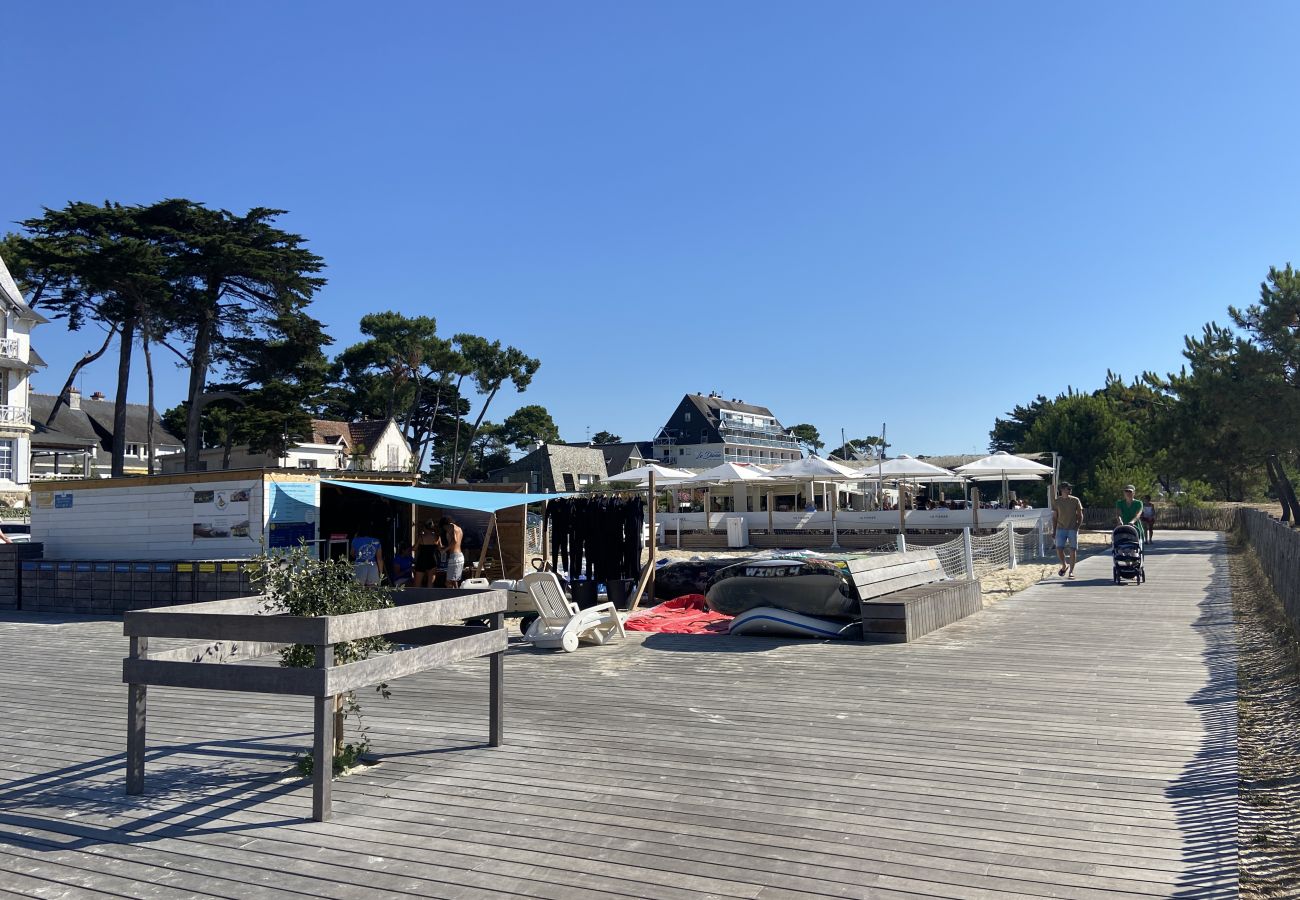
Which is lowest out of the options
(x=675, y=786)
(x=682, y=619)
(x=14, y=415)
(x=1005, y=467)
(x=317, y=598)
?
(x=675, y=786)

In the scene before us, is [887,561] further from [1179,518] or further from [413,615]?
[1179,518]

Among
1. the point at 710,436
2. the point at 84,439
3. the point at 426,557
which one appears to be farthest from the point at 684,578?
the point at 710,436

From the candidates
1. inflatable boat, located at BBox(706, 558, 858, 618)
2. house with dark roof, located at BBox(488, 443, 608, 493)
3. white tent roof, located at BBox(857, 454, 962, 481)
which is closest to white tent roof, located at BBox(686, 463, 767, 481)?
white tent roof, located at BBox(857, 454, 962, 481)

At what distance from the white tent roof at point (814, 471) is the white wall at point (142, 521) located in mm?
19354

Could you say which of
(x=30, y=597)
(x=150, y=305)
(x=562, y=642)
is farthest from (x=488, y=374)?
(x=562, y=642)

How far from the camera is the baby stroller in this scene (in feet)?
49.3

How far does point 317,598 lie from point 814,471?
26010mm

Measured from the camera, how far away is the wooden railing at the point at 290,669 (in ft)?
14.1

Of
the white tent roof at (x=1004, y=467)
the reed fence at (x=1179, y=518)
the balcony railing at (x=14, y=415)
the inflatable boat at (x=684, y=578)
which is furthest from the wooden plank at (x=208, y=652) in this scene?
the balcony railing at (x=14, y=415)

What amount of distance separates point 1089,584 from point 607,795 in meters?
12.9

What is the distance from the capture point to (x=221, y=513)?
13.2 m

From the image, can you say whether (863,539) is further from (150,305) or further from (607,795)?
(150,305)

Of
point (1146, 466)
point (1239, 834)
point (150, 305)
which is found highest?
point (150, 305)

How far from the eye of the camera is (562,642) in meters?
9.48
